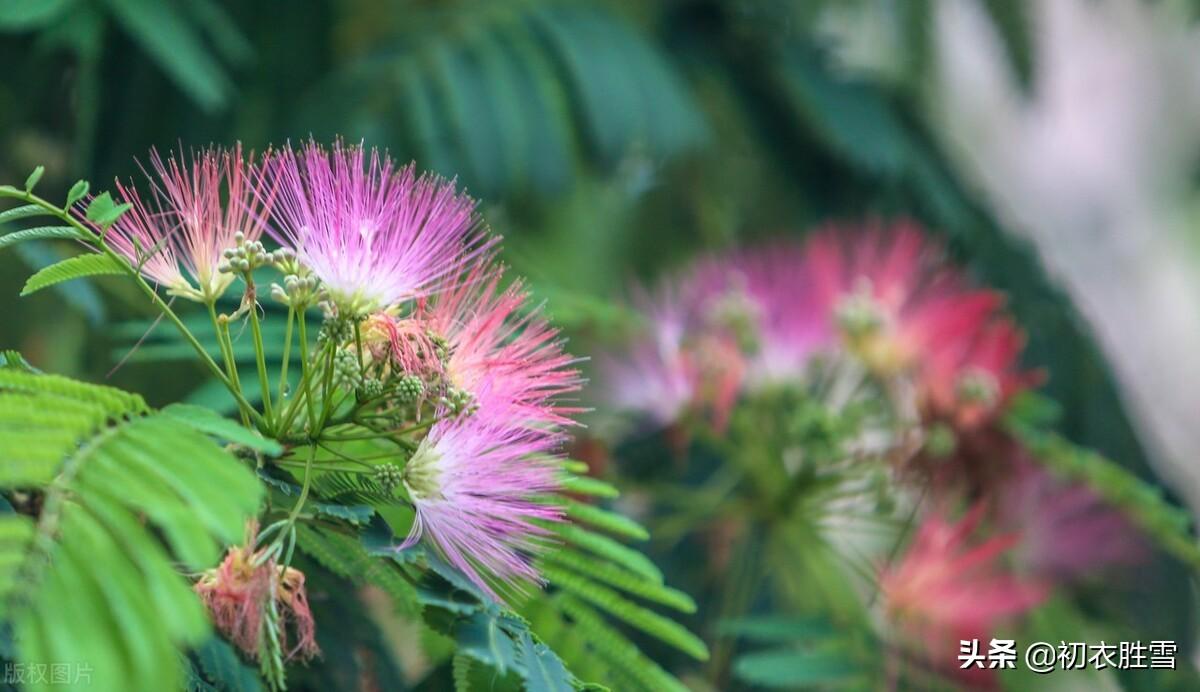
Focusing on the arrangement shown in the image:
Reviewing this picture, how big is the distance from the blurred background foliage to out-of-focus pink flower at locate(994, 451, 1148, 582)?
53 millimetres

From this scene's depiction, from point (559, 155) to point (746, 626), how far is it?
705 millimetres

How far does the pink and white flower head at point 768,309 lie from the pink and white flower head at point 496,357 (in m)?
0.87

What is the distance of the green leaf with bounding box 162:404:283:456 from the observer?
2.45 ft

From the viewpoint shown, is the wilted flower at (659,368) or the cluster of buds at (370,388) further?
the wilted flower at (659,368)

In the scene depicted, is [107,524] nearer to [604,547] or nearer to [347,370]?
[347,370]

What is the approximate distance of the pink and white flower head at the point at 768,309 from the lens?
180 cm

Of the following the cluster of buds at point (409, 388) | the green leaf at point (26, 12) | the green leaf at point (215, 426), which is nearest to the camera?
the green leaf at point (215, 426)

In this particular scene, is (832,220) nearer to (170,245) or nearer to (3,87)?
(3,87)

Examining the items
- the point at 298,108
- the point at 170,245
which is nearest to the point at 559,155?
the point at 298,108

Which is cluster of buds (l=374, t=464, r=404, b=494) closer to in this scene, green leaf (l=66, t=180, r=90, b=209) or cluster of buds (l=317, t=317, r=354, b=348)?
cluster of buds (l=317, t=317, r=354, b=348)

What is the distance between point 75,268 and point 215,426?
0.64ft

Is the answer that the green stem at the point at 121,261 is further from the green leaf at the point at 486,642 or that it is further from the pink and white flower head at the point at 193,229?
the green leaf at the point at 486,642

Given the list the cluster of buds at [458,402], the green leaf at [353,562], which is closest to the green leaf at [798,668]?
the green leaf at [353,562]

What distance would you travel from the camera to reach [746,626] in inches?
60.7
